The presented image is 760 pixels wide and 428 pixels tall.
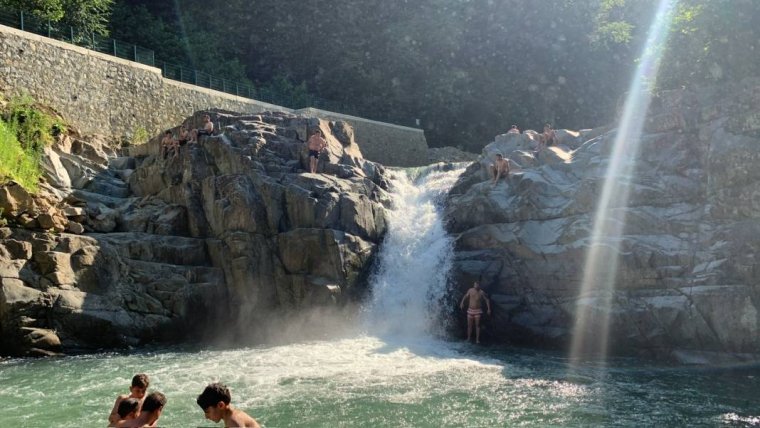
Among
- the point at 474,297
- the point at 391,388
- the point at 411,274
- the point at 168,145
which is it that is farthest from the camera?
the point at 168,145

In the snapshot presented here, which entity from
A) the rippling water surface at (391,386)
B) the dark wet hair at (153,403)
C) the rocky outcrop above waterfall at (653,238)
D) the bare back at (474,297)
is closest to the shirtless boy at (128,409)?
the dark wet hair at (153,403)

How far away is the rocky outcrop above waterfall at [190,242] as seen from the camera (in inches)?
Result: 608

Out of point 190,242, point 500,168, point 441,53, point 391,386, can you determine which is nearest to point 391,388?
point 391,386

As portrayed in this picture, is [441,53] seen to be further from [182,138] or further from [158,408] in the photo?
[158,408]

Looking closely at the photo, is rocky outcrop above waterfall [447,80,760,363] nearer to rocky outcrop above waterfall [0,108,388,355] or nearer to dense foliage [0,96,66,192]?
rocky outcrop above waterfall [0,108,388,355]

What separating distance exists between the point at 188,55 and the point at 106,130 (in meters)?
13.3

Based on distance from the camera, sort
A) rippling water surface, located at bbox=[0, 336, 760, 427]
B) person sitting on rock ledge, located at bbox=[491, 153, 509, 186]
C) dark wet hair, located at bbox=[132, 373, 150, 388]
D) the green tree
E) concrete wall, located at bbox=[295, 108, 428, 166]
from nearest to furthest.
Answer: dark wet hair, located at bbox=[132, 373, 150, 388] < rippling water surface, located at bbox=[0, 336, 760, 427] < person sitting on rock ledge, located at bbox=[491, 153, 509, 186] < the green tree < concrete wall, located at bbox=[295, 108, 428, 166]

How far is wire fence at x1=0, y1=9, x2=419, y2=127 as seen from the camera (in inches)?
909

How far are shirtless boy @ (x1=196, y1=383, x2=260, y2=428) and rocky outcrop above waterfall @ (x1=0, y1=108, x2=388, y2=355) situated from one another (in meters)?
11.4

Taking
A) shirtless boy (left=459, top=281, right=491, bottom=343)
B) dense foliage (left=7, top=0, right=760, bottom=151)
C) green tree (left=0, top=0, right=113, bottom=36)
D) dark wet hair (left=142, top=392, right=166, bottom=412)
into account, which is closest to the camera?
dark wet hair (left=142, top=392, right=166, bottom=412)

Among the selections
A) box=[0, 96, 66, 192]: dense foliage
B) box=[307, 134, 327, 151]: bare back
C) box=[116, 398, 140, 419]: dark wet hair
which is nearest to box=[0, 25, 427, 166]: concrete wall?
box=[0, 96, 66, 192]: dense foliage

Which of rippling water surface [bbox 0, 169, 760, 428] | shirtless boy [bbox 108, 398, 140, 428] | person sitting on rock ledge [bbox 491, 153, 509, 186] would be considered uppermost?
person sitting on rock ledge [bbox 491, 153, 509, 186]

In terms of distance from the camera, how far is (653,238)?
1568 cm

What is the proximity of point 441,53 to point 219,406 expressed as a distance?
4018 centimetres
